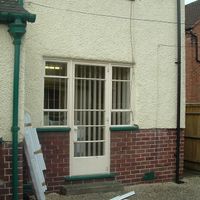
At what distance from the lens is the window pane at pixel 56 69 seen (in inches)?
318

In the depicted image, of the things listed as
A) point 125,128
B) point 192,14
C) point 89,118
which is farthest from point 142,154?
point 192,14

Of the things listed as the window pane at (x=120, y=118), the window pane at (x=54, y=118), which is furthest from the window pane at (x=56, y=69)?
the window pane at (x=120, y=118)

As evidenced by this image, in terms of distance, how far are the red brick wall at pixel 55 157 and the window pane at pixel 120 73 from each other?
5.54 feet

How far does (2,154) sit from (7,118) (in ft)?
1.86

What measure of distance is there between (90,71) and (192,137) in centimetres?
363

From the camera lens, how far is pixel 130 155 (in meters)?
8.80

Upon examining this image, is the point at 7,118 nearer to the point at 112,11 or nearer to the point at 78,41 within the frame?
the point at 78,41

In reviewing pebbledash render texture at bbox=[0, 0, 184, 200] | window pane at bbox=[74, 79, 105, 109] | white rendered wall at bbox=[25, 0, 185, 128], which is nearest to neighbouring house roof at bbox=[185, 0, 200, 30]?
white rendered wall at bbox=[25, 0, 185, 128]

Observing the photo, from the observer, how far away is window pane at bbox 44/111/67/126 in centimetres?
806

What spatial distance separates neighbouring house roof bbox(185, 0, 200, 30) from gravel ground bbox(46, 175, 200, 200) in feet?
36.1

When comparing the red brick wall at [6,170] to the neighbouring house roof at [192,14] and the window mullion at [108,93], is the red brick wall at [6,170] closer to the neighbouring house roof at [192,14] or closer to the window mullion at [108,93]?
the window mullion at [108,93]

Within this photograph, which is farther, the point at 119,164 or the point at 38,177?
the point at 119,164

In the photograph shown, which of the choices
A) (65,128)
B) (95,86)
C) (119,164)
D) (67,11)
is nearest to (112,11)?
(67,11)

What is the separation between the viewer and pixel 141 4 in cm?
900
